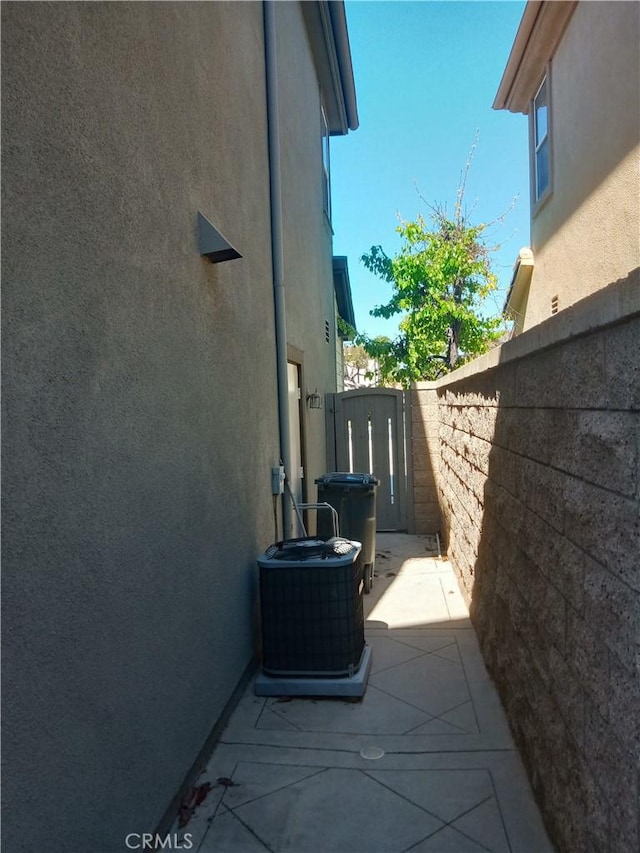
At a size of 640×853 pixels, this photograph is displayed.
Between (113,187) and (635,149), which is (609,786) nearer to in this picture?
(113,187)

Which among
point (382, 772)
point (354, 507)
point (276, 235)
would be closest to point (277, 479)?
point (354, 507)

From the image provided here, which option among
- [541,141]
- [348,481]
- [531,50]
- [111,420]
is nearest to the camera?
[111,420]

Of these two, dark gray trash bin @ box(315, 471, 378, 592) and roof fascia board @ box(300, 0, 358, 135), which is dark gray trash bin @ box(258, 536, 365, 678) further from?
roof fascia board @ box(300, 0, 358, 135)

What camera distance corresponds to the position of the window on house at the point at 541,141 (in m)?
8.32

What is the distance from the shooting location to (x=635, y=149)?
529cm

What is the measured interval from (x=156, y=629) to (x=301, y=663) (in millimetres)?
1509

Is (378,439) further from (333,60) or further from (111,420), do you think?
(111,420)

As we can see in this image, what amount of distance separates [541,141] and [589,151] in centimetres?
267

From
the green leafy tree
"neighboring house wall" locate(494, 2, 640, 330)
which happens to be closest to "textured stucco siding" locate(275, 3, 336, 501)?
the green leafy tree

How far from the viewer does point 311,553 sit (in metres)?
3.63

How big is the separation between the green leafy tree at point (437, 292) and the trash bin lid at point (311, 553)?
7.44 m

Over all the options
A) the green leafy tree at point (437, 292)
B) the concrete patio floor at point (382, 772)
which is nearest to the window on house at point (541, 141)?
the green leafy tree at point (437, 292)

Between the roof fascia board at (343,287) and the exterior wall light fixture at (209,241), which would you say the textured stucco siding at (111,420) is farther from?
the roof fascia board at (343,287)

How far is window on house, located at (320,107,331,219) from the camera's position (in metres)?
8.93
